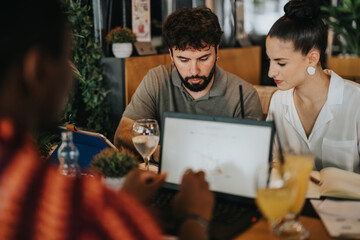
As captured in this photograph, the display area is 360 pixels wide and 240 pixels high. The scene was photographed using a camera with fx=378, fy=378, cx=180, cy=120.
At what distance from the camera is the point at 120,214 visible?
0.71 m

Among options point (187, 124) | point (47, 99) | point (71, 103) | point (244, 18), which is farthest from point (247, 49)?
point (47, 99)

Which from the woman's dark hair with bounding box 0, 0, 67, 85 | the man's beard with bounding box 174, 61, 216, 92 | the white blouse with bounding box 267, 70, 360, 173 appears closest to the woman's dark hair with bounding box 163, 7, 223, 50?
the man's beard with bounding box 174, 61, 216, 92

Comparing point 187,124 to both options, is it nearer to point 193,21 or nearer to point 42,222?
point 42,222

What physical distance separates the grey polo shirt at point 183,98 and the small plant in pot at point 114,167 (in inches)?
33.4

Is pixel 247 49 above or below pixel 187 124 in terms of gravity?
above

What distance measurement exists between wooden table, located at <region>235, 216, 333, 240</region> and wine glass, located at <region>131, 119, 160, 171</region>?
553 mm

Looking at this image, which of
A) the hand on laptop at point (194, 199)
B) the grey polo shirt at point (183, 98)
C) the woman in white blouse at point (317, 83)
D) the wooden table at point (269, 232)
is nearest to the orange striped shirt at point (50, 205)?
the hand on laptop at point (194, 199)

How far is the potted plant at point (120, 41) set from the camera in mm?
3072

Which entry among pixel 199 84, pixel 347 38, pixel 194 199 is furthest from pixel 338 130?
pixel 347 38

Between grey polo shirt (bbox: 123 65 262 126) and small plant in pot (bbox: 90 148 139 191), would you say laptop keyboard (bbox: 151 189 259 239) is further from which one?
grey polo shirt (bbox: 123 65 262 126)

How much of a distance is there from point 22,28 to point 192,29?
1479 millimetres

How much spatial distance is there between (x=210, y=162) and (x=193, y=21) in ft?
3.58

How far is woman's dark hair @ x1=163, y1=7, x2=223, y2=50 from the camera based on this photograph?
204 centimetres

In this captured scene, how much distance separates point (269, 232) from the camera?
3.45 ft
